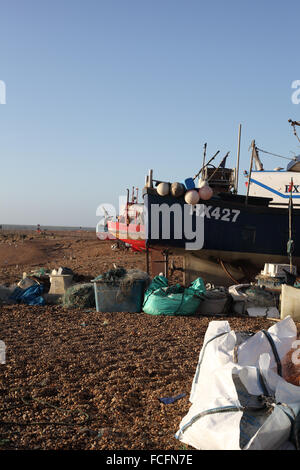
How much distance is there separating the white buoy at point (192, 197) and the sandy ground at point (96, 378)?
12.1 ft

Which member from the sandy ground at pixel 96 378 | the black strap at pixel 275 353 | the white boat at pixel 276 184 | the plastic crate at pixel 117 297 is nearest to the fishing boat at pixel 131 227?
the white boat at pixel 276 184

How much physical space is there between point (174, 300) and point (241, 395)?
444cm

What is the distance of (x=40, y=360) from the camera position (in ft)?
15.8

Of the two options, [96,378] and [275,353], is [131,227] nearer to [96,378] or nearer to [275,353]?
[96,378]

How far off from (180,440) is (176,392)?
1010mm

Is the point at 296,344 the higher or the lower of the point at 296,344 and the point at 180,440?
the higher

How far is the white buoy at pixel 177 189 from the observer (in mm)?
9969

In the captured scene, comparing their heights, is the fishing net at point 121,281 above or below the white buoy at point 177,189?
below

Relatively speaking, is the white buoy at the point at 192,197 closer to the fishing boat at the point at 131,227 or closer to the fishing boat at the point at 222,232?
the fishing boat at the point at 222,232

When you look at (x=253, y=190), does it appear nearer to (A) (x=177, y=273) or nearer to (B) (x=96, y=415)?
(A) (x=177, y=273)

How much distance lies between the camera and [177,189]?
9.96m

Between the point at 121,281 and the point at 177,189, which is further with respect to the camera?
the point at 177,189

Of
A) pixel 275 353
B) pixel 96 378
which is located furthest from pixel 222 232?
pixel 275 353
